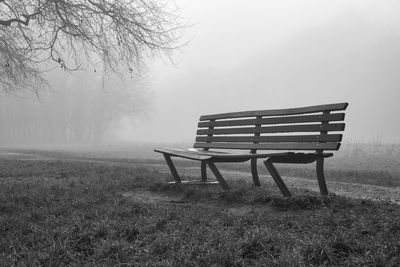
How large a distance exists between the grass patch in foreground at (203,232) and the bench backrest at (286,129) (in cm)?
72

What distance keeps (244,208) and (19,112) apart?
5400 cm

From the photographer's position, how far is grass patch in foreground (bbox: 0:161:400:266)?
2982 mm

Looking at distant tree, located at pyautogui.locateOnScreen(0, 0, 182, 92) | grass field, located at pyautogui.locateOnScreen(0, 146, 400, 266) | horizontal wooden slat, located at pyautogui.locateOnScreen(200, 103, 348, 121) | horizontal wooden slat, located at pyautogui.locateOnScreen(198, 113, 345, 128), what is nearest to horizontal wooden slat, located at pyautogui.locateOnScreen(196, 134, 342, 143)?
horizontal wooden slat, located at pyautogui.locateOnScreen(198, 113, 345, 128)

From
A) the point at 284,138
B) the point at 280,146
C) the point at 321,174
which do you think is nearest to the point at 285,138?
the point at 284,138

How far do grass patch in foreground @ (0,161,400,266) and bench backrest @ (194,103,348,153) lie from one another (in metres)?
0.72

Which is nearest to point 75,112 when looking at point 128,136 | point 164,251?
point 164,251

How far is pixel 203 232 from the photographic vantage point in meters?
3.59

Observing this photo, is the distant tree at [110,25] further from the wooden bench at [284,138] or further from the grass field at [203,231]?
the grass field at [203,231]

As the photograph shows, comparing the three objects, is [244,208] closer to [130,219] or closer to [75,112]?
[130,219]

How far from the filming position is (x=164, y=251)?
3260mm

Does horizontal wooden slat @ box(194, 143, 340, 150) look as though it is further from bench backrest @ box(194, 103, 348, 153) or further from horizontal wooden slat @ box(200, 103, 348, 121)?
horizontal wooden slat @ box(200, 103, 348, 121)

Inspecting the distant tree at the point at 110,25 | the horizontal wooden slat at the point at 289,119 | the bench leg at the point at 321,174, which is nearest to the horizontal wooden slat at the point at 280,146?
the bench leg at the point at 321,174

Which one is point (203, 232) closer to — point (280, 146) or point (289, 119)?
point (280, 146)

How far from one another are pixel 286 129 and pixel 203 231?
2358mm
